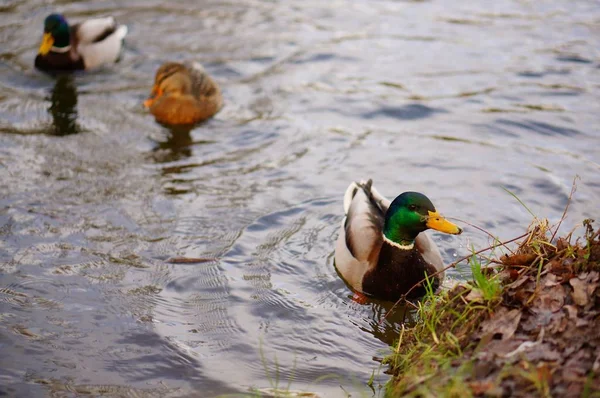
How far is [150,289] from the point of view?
5.83 meters

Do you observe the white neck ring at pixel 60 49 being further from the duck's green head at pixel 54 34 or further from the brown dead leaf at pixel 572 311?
the brown dead leaf at pixel 572 311

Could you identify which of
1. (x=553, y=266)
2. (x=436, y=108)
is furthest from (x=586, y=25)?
(x=553, y=266)

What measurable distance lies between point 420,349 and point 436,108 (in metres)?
5.14

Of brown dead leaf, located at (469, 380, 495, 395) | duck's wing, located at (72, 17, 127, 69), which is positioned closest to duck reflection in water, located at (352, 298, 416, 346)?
brown dead leaf, located at (469, 380, 495, 395)

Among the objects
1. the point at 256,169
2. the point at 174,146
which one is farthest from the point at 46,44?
the point at 256,169

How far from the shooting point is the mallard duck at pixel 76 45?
10.2 meters

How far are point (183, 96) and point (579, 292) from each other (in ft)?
19.7

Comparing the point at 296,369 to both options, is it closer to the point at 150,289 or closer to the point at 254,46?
the point at 150,289

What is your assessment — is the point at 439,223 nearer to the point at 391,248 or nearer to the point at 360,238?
the point at 391,248

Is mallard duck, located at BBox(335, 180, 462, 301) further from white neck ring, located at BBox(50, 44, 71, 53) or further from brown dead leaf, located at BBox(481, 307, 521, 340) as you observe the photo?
white neck ring, located at BBox(50, 44, 71, 53)

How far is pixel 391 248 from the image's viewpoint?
19.4ft

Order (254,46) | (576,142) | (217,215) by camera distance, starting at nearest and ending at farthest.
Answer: (217,215) < (576,142) < (254,46)

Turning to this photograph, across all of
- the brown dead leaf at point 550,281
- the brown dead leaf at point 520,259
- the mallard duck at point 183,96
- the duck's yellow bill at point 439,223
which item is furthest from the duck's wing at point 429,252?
the mallard duck at point 183,96

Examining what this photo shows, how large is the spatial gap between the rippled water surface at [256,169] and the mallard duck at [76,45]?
0.25 m
